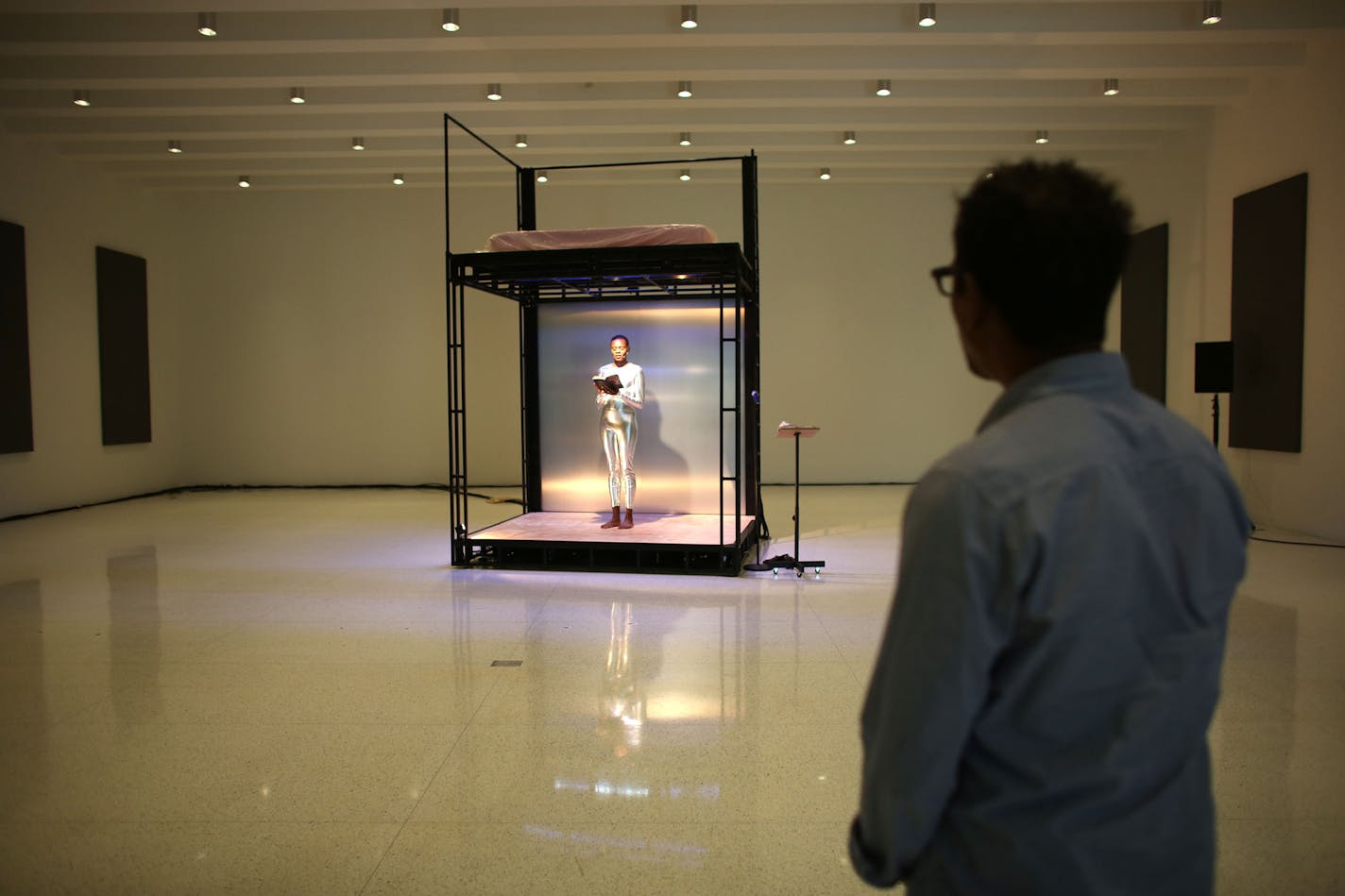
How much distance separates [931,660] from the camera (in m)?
1.00

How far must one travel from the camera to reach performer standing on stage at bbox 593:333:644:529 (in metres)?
7.86

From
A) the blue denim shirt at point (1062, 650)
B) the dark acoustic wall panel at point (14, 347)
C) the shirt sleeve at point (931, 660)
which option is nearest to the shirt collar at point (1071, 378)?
the blue denim shirt at point (1062, 650)

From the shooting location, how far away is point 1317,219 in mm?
8195

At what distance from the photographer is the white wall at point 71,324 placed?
10.5 m

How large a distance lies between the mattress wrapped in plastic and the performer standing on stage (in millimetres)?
1177

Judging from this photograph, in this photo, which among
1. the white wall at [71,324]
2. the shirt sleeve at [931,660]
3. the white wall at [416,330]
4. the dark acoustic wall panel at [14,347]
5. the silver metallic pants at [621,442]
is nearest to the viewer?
the shirt sleeve at [931,660]

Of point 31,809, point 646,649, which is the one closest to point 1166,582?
point 31,809

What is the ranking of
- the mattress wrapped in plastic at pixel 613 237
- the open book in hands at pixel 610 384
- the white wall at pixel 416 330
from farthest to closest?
the white wall at pixel 416 330 < the open book in hands at pixel 610 384 < the mattress wrapped in plastic at pixel 613 237

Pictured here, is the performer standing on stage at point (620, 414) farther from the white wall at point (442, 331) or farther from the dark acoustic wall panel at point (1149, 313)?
the dark acoustic wall panel at point (1149, 313)

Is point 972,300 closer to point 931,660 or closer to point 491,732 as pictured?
point 931,660

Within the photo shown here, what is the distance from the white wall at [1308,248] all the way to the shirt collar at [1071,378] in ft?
29.4

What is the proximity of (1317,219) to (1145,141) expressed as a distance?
3236mm

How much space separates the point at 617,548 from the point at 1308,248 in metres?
7.33

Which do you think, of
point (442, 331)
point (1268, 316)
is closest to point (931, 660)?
point (1268, 316)
